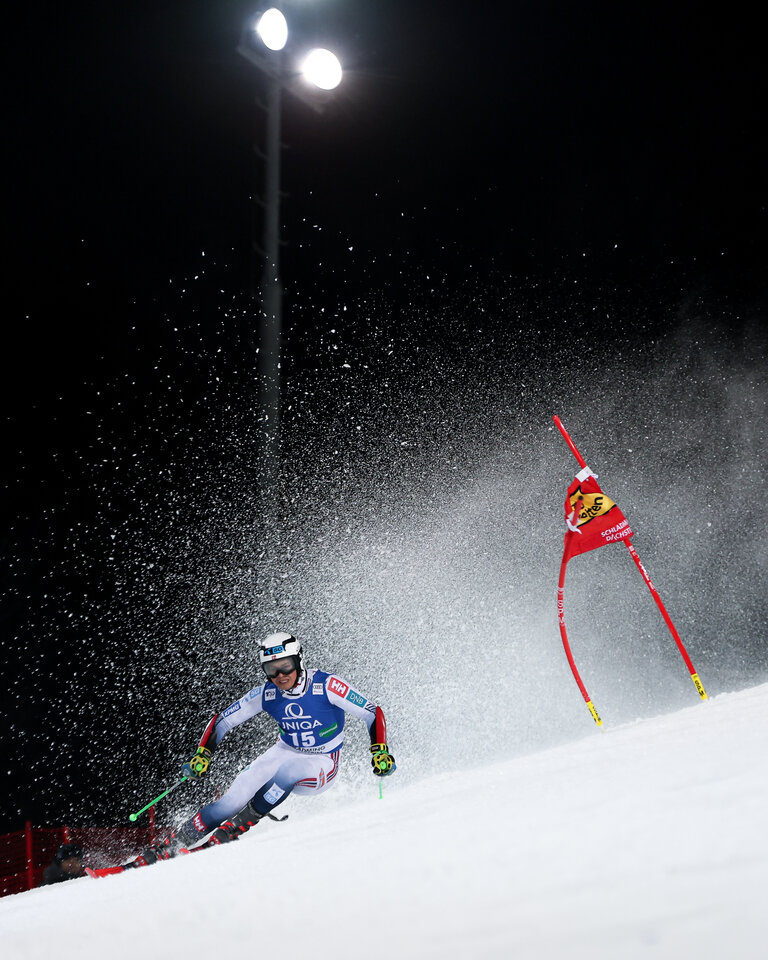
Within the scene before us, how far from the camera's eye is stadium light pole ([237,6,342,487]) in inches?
225

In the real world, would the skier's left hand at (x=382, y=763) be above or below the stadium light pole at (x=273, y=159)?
below

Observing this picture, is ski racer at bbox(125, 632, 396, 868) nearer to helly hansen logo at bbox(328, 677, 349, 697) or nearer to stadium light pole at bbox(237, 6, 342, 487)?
helly hansen logo at bbox(328, 677, 349, 697)

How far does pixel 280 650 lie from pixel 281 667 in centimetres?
10

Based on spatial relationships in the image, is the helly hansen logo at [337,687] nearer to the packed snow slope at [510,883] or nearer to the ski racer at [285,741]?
the ski racer at [285,741]

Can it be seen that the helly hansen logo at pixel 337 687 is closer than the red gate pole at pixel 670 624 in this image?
No

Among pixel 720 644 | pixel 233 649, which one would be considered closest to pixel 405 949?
pixel 233 649

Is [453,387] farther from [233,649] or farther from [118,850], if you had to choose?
[118,850]

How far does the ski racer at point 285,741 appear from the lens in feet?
16.9

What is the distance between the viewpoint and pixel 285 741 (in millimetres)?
5375

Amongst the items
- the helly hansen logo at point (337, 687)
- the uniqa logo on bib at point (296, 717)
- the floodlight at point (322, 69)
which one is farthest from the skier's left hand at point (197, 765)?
the floodlight at point (322, 69)

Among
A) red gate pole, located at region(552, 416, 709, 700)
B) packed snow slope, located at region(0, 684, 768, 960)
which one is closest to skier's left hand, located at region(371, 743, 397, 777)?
red gate pole, located at region(552, 416, 709, 700)

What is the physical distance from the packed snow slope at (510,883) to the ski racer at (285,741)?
2.21 m

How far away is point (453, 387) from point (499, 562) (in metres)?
2.38

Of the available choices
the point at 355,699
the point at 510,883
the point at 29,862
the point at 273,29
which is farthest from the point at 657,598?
the point at 29,862
